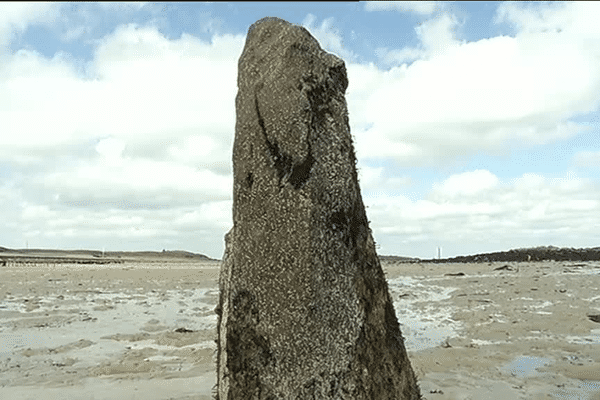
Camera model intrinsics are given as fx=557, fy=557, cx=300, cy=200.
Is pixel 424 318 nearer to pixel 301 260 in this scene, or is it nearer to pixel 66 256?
pixel 301 260

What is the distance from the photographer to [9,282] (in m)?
20.6

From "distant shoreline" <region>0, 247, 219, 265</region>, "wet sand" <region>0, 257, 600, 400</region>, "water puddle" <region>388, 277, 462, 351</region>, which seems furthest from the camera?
"distant shoreline" <region>0, 247, 219, 265</region>

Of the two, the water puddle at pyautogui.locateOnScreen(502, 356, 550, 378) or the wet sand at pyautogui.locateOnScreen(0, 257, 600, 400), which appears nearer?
the wet sand at pyautogui.locateOnScreen(0, 257, 600, 400)

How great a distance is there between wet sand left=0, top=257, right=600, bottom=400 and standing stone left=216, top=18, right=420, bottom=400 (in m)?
2.44

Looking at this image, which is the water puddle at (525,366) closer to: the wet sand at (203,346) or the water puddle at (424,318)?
the wet sand at (203,346)

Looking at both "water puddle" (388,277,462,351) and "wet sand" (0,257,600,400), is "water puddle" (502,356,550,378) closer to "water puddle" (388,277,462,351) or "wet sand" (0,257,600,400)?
"wet sand" (0,257,600,400)

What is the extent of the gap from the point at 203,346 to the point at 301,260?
551 cm

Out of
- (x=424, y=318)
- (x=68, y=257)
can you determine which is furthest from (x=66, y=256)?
(x=424, y=318)

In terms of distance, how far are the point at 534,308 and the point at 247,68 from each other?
11.2m

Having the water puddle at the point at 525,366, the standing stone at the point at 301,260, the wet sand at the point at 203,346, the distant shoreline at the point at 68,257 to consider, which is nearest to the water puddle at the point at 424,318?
the wet sand at the point at 203,346

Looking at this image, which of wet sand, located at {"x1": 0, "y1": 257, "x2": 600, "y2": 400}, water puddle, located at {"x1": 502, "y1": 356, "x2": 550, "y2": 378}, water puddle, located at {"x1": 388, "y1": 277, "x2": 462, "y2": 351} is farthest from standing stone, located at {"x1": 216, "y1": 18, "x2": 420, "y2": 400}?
water puddle, located at {"x1": 388, "y1": 277, "x2": 462, "y2": 351}

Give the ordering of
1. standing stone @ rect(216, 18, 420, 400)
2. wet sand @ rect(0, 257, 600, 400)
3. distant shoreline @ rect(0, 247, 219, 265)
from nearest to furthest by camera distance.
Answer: standing stone @ rect(216, 18, 420, 400) < wet sand @ rect(0, 257, 600, 400) < distant shoreline @ rect(0, 247, 219, 265)

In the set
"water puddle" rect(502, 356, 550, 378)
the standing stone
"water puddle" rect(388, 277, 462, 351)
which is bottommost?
"water puddle" rect(502, 356, 550, 378)

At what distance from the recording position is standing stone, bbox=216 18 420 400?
372cm
